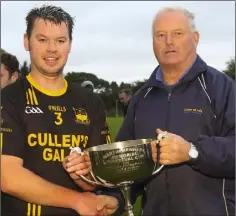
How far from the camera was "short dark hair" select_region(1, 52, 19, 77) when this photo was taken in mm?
4927

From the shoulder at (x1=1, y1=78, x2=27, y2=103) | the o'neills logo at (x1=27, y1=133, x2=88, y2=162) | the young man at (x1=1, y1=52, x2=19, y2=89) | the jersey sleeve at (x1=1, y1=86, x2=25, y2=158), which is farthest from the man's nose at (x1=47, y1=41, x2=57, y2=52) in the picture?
the young man at (x1=1, y1=52, x2=19, y2=89)

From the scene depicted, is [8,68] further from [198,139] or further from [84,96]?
[198,139]

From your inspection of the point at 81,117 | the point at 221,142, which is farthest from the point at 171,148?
the point at 81,117

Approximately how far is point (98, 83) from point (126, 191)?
328 feet

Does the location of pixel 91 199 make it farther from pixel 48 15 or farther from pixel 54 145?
pixel 48 15

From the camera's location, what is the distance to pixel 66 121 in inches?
112

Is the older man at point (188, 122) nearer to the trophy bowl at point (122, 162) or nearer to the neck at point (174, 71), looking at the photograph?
the neck at point (174, 71)

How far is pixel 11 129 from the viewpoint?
269cm

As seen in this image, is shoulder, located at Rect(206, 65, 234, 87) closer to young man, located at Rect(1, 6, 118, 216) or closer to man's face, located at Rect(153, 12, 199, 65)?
man's face, located at Rect(153, 12, 199, 65)

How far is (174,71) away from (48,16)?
951 millimetres

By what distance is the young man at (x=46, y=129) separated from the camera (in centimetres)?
264

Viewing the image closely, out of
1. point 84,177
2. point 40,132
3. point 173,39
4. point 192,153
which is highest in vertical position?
point 173,39

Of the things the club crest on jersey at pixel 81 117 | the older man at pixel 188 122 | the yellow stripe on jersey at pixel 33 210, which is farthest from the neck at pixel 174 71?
the yellow stripe on jersey at pixel 33 210

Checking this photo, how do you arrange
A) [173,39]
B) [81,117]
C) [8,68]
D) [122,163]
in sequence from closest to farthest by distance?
[122,163] < [81,117] < [173,39] < [8,68]
